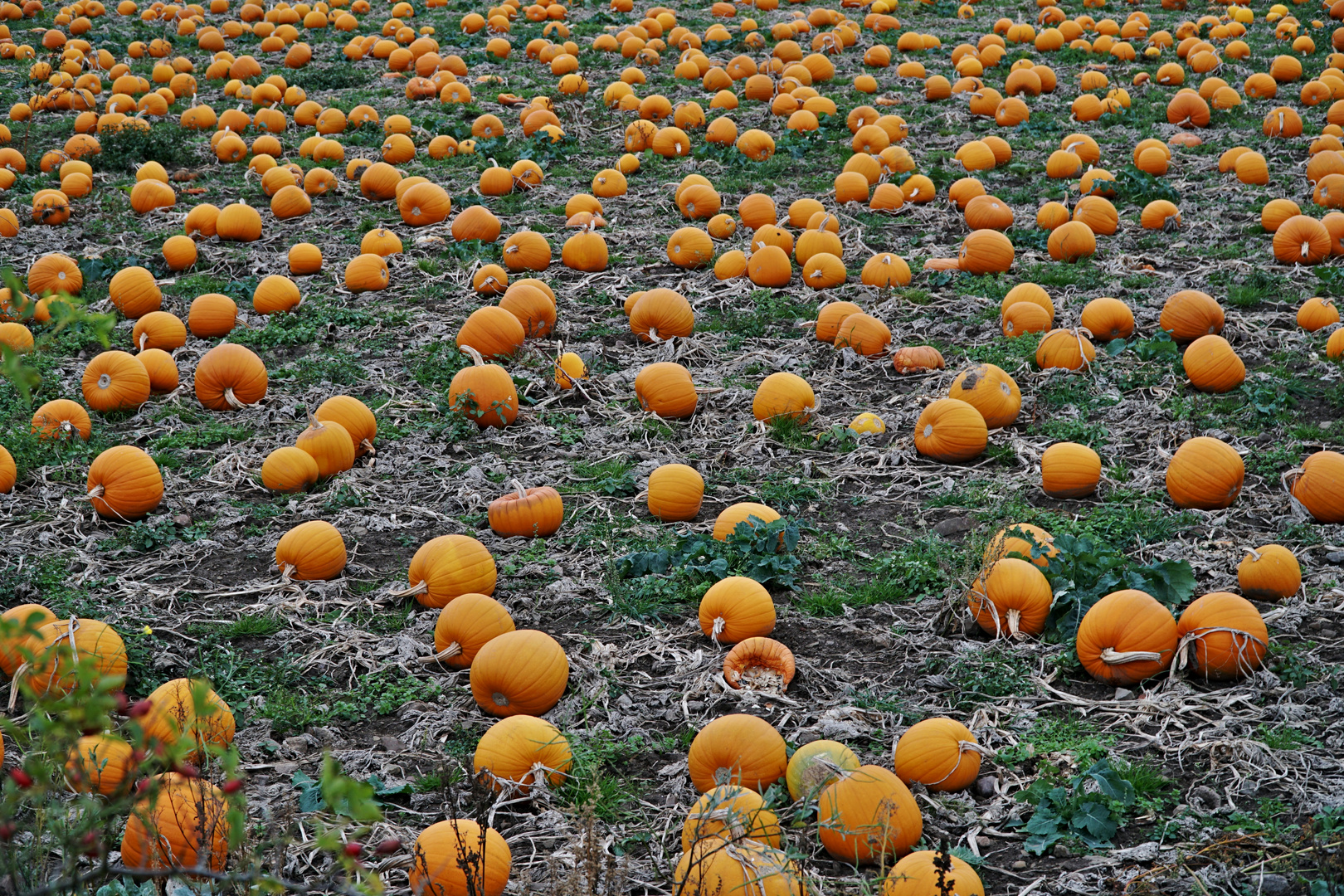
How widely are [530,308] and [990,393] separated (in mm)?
3375

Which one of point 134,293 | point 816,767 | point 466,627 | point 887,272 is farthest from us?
point 887,272

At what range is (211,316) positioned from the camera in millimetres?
8023

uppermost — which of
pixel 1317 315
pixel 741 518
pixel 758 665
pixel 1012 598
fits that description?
pixel 1317 315

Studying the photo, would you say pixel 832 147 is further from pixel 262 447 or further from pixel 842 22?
pixel 262 447

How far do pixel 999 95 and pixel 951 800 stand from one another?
36.4 feet

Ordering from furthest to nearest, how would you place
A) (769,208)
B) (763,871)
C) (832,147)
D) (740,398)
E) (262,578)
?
(832,147)
(769,208)
(740,398)
(262,578)
(763,871)

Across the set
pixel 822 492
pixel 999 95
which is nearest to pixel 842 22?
pixel 999 95

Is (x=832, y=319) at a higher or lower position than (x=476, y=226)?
higher

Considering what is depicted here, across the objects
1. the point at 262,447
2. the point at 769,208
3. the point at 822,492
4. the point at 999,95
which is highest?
the point at 999,95

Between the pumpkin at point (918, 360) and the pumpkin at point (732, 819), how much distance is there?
443 cm

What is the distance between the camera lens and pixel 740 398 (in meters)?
7.17

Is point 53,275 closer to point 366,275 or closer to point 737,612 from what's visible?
point 366,275

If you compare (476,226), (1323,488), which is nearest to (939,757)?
(1323,488)

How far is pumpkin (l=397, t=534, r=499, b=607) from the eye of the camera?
5086 millimetres
